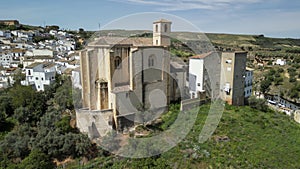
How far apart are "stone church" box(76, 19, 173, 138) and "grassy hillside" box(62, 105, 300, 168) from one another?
89.1 inches

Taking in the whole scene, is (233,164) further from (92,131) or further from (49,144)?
(49,144)

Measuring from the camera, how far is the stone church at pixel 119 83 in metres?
16.2

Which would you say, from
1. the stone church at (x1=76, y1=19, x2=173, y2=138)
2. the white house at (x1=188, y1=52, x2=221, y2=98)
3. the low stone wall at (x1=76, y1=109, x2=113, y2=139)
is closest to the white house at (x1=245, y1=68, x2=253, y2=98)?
the white house at (x1=188, y1=52, x2=221, y2=98)

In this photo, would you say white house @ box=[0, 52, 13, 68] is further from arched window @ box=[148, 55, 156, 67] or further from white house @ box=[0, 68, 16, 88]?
arched window @ box=[148, 55, 156, 67]

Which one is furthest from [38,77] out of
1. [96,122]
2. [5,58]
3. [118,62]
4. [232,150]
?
[232,150]

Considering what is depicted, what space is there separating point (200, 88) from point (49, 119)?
12.5 m

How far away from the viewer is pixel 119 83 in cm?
1738

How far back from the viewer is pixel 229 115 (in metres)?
Answer: 17.3

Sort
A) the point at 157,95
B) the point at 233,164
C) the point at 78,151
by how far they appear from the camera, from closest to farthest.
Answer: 1. the point at 233,164
2. the point at 78,151
3. the point at 157,95

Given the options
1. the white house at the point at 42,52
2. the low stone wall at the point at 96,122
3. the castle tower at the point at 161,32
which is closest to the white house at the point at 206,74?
the castle tower at the point at 161,32

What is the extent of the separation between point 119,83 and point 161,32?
18.9 ft

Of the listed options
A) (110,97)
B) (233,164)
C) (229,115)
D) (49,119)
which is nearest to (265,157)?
(233,164)

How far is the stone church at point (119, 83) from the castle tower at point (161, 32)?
1.22m

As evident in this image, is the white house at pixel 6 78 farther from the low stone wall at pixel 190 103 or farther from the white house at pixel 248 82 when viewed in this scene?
the white house at pixel 248 82
